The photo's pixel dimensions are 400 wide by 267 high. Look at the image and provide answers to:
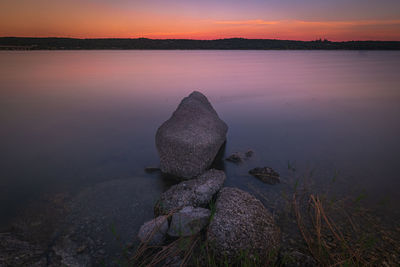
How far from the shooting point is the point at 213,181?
4613 millimetres

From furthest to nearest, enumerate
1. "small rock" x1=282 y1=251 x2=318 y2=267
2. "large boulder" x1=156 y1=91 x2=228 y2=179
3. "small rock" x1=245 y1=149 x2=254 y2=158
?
"small rock" x1=245 y1=149 x2=254 y2=158 < "large boulder" x1=156 y1=91 x2=228 y2=179 < "small rock" x1=282 y1=251 x2=318 y2=267

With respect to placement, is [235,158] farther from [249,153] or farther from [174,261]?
[174,261]

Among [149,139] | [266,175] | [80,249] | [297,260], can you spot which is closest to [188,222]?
[297,260]

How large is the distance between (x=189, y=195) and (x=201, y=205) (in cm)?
29

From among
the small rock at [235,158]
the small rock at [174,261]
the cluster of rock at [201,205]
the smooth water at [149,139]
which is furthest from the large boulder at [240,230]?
the small rock at [235,158]

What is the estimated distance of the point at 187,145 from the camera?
536 centimetres

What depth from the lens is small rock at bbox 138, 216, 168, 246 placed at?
138 inches

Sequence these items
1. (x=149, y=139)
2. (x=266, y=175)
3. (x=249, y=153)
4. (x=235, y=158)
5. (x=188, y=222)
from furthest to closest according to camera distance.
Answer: (x=149, y=139) < (x=249, y=153) < (x=235, y=158) < (x=266, y=175) < (x=188, y=222)

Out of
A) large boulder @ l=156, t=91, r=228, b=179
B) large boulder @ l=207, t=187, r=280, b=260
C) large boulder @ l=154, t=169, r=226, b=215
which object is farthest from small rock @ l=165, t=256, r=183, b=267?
large boulder @ l=156, t=91, r=228, b=179

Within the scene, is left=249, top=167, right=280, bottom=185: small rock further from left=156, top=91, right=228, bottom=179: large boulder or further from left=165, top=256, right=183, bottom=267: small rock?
left=165, top=256, right=183, bottom=267: small rock

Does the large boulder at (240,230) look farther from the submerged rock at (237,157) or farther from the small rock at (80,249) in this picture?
the submerged rock at (237,157)

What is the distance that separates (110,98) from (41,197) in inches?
455

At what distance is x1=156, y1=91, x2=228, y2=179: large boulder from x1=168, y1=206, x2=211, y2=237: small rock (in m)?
1.84

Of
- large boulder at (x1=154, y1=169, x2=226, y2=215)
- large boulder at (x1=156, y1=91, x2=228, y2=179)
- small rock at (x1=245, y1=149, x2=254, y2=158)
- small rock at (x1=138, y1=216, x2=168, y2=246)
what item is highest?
large boulder at (x1=156, y1=91, x2=228, y2=179)
